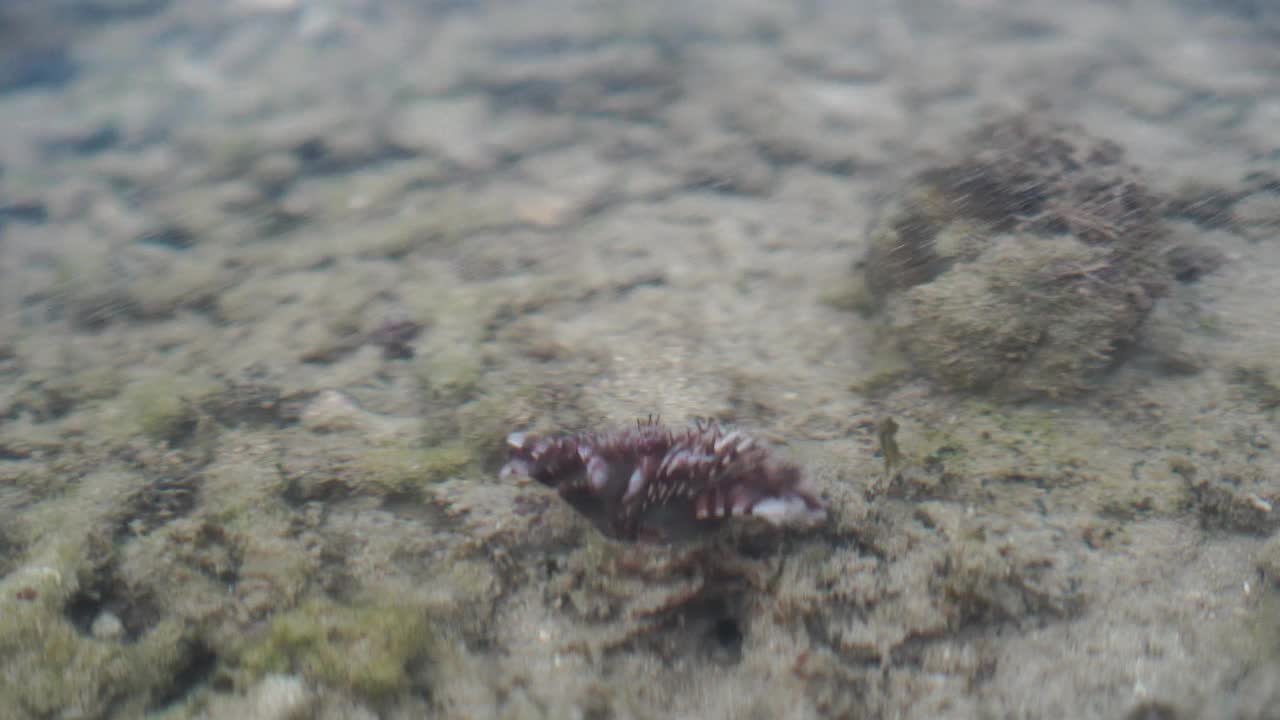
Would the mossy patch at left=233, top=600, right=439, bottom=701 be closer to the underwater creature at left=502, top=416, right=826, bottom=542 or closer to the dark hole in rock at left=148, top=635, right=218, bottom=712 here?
the dark hole in rock at left=148, top=635, right=218, bottom=712

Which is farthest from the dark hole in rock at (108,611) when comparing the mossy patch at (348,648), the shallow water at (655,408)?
the mossy patch at (348,648)

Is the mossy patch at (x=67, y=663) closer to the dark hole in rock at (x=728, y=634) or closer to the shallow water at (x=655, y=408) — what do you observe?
the shallow water at (x=655, y=408)

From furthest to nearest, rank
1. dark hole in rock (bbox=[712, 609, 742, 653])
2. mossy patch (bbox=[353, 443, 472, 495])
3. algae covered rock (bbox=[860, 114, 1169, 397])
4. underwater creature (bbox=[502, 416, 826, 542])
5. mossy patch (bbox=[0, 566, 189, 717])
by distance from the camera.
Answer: algae covered rock (bbox=[860, 114, 1169, 397])
mossy patch (bbox=[353, 443, 472, 495])
underwater creature (bbox=[502, 416, 826, 542])
dark hole in rock (bbox=[712, 609, 742, 653])
mossy patch (bbox=[0, 566, 189, 717])

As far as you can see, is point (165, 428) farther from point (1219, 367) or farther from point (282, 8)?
point (282, 8)

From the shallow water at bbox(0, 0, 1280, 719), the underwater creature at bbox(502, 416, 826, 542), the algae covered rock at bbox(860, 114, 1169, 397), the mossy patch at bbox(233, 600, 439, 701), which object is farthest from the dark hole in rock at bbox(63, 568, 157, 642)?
the algae covered rock at bbox(860, 114, 1169, 397)

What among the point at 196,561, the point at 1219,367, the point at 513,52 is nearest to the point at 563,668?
the point at 196,561

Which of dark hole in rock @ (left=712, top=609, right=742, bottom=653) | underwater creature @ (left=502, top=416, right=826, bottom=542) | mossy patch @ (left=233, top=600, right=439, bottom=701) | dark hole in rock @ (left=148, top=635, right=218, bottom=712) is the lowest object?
dark hole in rock @ (left=712, top=609, right=742, bottom=653)
